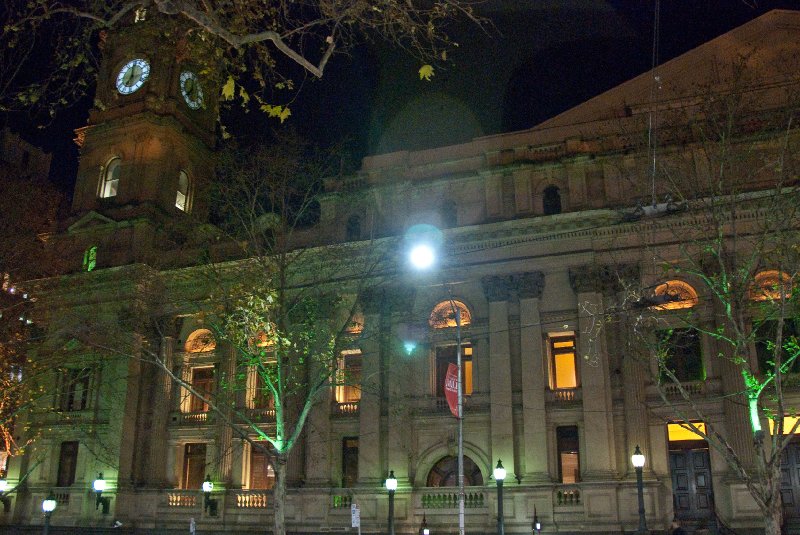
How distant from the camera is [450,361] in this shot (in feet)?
109

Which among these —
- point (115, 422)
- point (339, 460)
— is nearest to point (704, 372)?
point (339, 460)

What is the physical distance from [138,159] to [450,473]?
79.7 ft

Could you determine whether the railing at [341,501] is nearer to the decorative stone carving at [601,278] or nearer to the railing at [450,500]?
the railing at [450,500]

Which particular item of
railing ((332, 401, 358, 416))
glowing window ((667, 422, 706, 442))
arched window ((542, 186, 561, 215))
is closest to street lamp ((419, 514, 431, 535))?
railing ((332, 401, 358, 416))

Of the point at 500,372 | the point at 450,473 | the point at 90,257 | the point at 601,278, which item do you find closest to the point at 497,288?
the point at 500,372

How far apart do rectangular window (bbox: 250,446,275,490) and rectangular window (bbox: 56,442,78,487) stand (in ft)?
30.9

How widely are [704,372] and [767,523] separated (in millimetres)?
13465

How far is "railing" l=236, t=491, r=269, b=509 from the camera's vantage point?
3309cm

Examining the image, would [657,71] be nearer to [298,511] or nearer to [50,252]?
[298,511]

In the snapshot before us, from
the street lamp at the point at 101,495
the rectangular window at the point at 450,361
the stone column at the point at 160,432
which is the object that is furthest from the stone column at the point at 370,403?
the street lamp at the point at 101,495

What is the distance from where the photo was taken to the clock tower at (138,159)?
40.2 m

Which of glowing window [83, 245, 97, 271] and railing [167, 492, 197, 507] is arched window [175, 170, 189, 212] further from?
railing [167, 492, 197, 507]

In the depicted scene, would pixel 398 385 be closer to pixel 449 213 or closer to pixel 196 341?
pixel 449 213

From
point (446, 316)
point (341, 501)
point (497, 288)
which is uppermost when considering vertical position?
point (497, 288)
